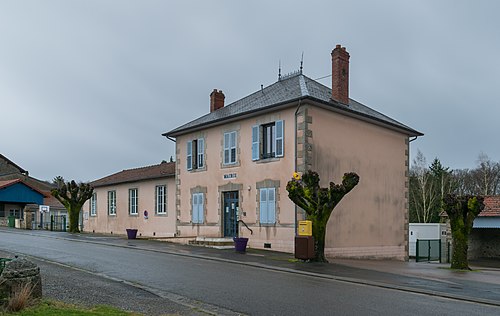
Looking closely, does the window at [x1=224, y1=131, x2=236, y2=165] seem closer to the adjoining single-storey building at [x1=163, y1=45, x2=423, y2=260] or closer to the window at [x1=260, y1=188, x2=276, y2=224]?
the adjoining single-storey building at [x1=163, y1=45, x2=423, y2=260]

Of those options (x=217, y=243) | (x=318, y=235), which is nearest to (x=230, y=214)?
(x=217, y=243)

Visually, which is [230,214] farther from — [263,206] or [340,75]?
[340,75]

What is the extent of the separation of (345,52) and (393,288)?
1412 centimetres

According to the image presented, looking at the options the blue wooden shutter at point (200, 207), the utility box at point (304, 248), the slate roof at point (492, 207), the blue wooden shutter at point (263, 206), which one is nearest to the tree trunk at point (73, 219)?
the blue wooden shutter at point (200, 207)

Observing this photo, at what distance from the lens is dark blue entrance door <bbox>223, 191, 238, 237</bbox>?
23.8 metres

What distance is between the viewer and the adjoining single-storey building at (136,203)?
29.6m

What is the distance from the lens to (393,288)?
11750 millimetres

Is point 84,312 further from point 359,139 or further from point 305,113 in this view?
point 359,139

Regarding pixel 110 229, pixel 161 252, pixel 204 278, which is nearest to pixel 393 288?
pixel 204 278

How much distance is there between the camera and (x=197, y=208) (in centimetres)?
2609

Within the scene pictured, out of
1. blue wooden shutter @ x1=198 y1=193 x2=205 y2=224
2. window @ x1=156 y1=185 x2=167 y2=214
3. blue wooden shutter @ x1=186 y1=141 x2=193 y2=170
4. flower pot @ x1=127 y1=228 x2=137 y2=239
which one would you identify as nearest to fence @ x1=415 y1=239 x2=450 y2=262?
blue wooden shutter @ x1=198 y1=193 x2=205 y2=224

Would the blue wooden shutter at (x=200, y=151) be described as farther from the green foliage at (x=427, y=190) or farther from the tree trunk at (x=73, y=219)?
the green foliage at (x=427, y=190)

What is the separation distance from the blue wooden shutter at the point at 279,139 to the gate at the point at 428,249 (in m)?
10.2

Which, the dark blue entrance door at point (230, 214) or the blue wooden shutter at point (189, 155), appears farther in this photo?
the blue wooden shutter at point (189, 155)
